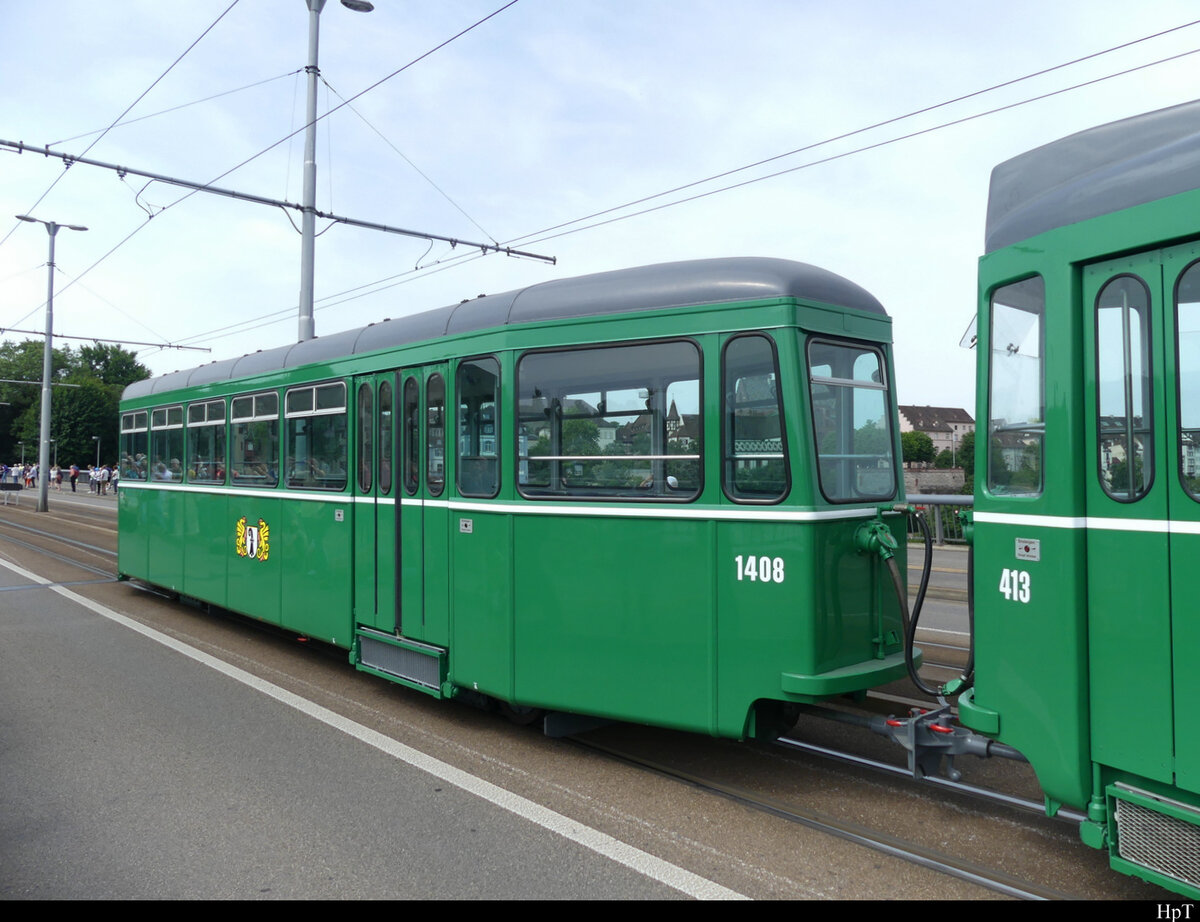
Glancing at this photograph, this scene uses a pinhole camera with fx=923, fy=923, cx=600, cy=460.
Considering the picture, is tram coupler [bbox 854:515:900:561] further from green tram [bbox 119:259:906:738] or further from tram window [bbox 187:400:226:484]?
tram window [bbox 187:400:226:484]

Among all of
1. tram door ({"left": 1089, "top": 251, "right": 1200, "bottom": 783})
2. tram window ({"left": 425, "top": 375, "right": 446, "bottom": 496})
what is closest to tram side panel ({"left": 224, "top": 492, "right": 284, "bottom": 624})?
tram window ({"left": 425, "top": 375, "right": 446, "bottom": 496})

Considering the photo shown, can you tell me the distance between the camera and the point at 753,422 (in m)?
5.03

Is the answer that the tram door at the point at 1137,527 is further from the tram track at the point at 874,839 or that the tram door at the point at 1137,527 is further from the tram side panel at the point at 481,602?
the tram side panel at the point at 481,602

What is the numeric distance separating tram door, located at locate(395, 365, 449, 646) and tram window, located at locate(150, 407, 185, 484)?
5327 mm

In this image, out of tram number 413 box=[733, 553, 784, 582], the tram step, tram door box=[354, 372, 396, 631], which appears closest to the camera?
tram number 413 box=[733, 553, 784, 582]

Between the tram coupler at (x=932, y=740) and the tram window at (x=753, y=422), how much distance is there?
1.31 metres

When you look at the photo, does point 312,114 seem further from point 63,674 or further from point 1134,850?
point 1134,850

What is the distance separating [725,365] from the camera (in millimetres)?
5059

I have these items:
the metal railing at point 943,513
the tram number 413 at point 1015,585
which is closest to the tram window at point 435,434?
the tram number 413 at point 1015,585

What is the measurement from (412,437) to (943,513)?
13.4 metres

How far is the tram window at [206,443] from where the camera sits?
986 cm

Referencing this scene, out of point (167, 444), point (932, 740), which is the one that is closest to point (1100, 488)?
point (932, 740)

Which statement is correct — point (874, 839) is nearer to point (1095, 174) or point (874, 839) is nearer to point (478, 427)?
point (1095, 174)

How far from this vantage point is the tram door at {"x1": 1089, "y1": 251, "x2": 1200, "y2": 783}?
3.28 metres
